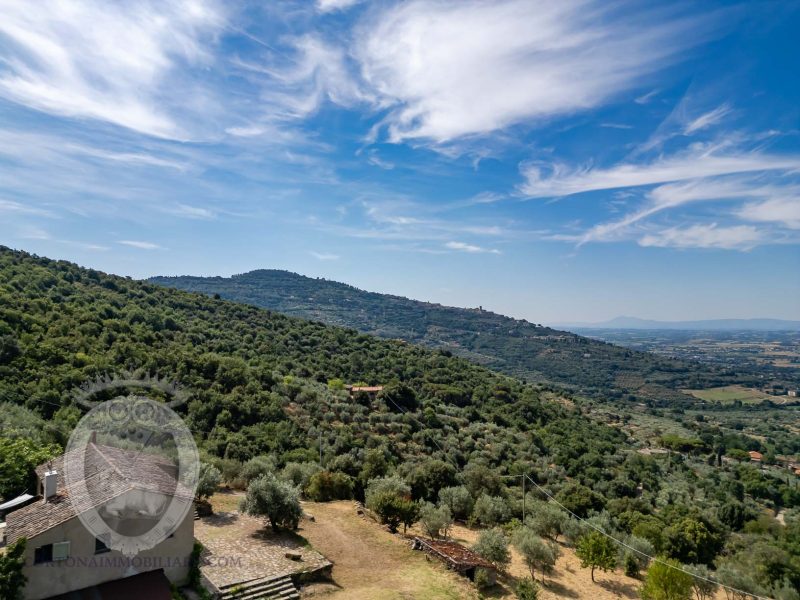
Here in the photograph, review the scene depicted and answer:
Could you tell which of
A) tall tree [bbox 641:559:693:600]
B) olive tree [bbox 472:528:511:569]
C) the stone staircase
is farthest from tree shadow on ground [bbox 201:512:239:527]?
tall tree [bbox 641:559:693:600]

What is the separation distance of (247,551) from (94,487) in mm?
5976

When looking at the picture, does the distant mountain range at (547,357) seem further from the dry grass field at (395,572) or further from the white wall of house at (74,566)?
the white wall of house at (74,566)

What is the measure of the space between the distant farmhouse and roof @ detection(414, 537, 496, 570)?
8060mm

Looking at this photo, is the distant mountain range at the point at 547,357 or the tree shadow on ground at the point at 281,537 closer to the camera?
the tree shadow on ground at the point at 281,537

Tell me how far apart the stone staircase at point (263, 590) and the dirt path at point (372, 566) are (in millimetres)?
715

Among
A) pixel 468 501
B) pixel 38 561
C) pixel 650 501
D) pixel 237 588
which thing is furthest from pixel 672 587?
pixel 650 501

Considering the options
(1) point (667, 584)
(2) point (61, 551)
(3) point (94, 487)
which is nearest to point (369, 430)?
(1) point (667, 584)

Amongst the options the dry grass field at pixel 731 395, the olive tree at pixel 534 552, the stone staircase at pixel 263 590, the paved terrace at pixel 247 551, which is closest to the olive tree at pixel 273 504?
the paved terrace at pixel 247 551

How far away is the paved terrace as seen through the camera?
44.2ft

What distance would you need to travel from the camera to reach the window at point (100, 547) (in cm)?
1037

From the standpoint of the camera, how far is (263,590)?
12859 millimetres

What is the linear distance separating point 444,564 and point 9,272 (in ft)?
186

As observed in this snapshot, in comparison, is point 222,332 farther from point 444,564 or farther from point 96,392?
point 444,564

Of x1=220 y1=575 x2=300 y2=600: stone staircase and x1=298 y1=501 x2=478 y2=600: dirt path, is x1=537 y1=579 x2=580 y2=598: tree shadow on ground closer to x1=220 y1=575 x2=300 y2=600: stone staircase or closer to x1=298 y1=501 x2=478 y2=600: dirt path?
x1=298 y1=501 x2=478 y2=600: dirt path
